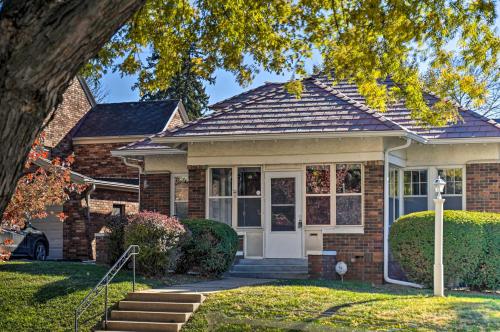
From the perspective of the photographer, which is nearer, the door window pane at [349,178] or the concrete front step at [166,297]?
the concrete front step at [166,297]

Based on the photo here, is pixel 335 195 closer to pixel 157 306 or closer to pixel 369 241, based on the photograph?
pixel 369 241

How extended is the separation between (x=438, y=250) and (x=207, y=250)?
4.93 metres

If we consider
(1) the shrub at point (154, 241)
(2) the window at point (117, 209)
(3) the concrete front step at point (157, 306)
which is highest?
(2) the window at point (117, 209)

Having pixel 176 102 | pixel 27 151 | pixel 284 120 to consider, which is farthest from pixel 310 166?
pixel 176 102

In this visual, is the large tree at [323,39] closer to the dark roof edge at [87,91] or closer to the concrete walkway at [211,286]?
the concrete walkway at [211,286]

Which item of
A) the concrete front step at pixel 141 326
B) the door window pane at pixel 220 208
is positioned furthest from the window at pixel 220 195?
the concrete front step at pixel 141 326

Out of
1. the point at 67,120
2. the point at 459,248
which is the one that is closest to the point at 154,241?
the point at 459,248

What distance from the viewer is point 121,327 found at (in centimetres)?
1250

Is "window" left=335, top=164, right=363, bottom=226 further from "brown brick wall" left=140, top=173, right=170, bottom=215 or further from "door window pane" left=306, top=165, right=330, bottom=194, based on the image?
"brown brick wall" left=140, top=173, right=170, bottom=215

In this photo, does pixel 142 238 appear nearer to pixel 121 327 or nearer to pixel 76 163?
pixel 121 327

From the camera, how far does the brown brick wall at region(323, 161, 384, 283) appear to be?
16781 mm

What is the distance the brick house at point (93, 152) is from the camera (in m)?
25.2

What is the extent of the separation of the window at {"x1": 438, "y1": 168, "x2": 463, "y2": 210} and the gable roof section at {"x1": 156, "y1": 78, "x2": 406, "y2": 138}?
2875mm

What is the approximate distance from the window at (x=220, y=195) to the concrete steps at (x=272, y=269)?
53.8 inches
